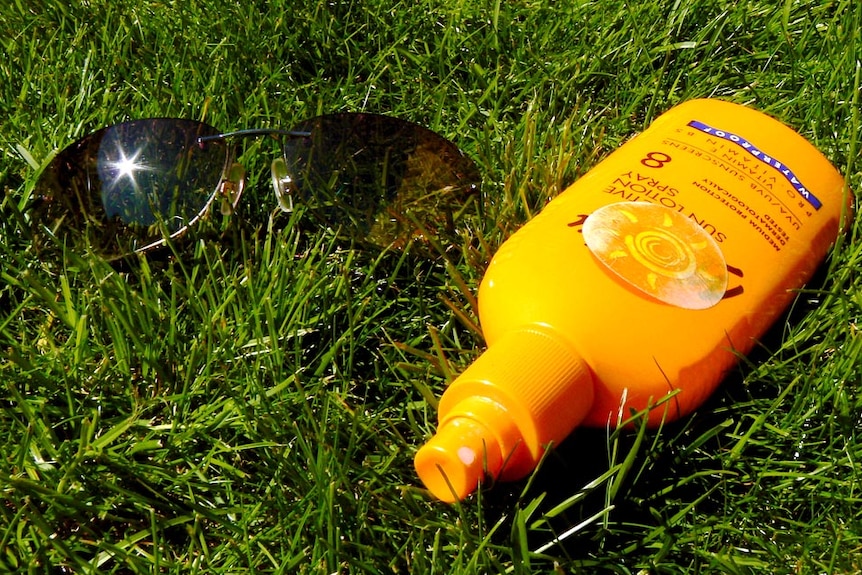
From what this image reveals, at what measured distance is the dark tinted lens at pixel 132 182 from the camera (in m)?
1.51

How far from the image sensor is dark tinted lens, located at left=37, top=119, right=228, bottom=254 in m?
1.51

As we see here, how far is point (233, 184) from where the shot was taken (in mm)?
1549

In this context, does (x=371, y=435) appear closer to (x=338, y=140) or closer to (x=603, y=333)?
(x=603, y=333)

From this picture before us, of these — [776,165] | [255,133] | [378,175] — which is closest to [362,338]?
[378,175]

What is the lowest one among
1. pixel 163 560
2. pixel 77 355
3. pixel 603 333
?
pixel 163 560

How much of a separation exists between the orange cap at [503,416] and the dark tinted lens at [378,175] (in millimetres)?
484

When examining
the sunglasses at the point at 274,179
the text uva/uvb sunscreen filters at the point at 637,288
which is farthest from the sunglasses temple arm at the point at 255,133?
the text uva/uvb sunscreen filters at the point at 637,288

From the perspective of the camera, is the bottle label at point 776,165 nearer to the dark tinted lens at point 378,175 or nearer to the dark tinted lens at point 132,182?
the dark tinted lens at point 378,175

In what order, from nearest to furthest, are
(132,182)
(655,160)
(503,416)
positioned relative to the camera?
(503,416), (655,160), (132,182)

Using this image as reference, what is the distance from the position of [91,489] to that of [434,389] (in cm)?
45

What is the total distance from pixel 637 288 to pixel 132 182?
0.83 m

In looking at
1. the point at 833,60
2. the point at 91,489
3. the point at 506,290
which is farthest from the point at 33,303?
the point at 833,60

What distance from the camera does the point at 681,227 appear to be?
1228 millimetres

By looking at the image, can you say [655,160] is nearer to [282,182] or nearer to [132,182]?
[282,182]
